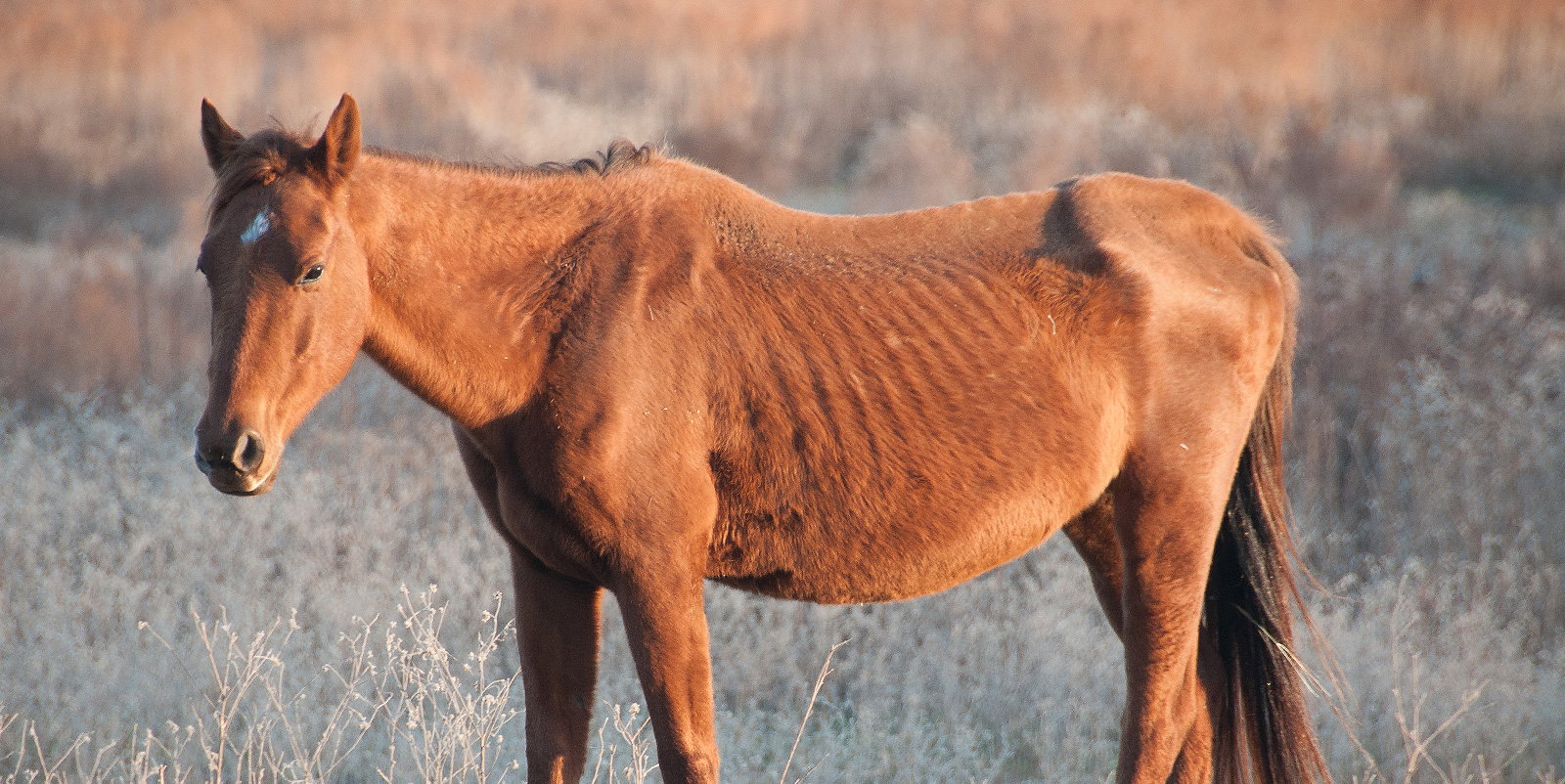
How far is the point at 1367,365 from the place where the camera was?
262 inches

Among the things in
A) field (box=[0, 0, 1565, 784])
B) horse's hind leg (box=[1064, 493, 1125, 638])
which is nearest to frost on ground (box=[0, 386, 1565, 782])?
field (box=[0, 0, 1565, 784])

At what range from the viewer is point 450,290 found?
276 cm

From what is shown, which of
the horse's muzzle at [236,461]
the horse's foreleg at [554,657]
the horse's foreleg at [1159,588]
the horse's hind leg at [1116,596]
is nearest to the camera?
the horse's muzzle at [236,461]

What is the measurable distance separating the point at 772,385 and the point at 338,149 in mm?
1183

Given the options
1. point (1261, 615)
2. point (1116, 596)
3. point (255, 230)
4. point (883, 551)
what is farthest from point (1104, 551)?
point (255, 230)

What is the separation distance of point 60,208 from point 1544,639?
11504 mm

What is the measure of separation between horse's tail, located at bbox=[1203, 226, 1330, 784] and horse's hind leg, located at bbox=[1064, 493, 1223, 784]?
2.5 inches

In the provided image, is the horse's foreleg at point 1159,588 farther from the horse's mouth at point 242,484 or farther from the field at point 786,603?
the horse's mouth at point 242,484

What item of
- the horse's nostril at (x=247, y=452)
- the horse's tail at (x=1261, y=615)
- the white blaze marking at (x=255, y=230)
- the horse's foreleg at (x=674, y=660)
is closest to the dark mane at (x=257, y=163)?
the white blaze marking at (x=255, y=230)

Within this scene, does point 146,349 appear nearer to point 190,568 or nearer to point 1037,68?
point 190,568

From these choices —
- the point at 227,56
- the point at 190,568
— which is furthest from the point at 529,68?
the point at 190,568

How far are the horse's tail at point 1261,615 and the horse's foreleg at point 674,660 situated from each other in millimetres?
1796

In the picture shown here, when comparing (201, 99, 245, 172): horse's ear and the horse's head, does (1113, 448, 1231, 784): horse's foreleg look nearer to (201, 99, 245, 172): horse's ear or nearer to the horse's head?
the horse's head

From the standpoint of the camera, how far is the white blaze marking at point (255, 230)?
246cm
